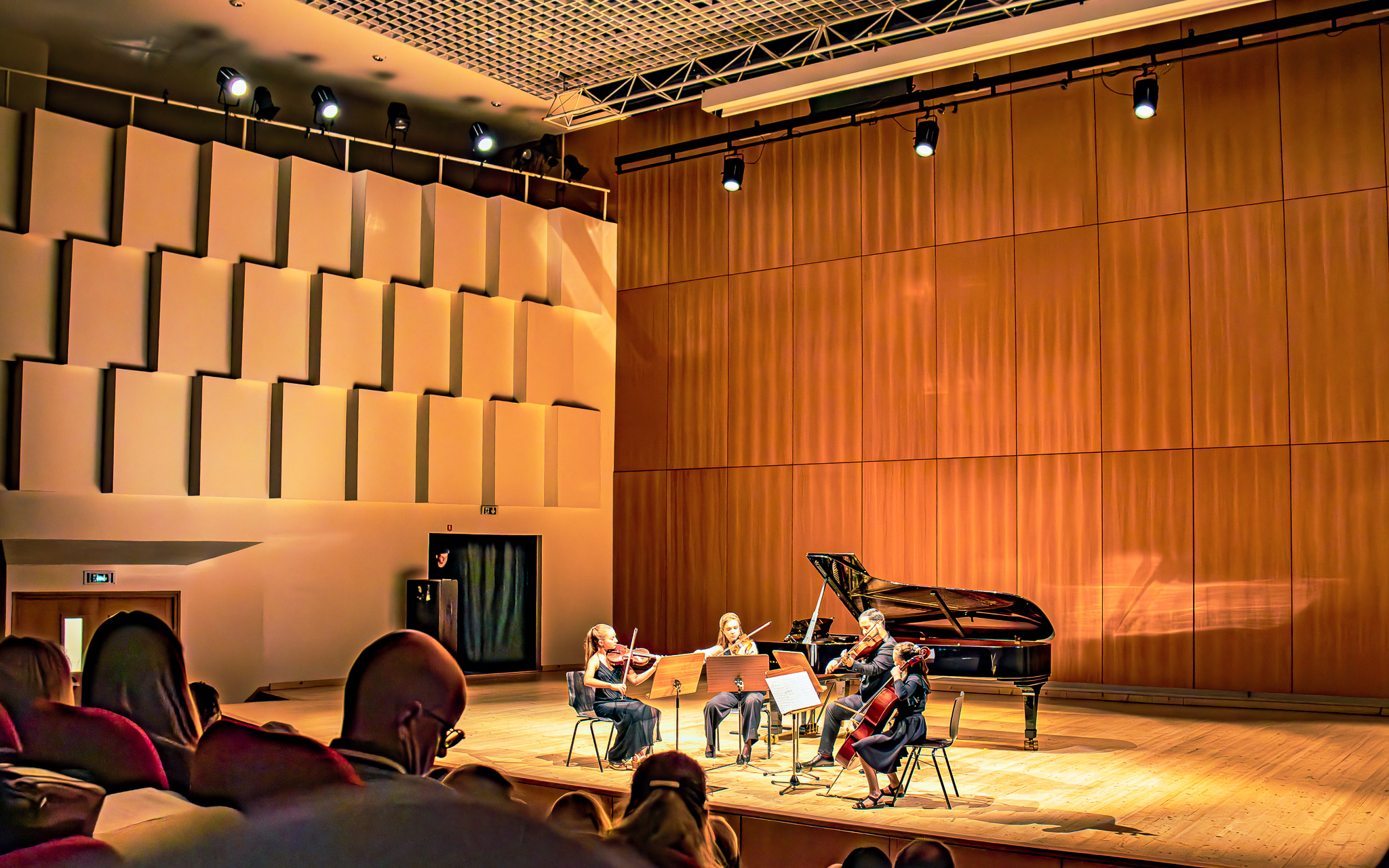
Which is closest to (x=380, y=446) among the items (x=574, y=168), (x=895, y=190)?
(x=574, y=168)

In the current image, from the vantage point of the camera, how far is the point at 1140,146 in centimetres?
1012

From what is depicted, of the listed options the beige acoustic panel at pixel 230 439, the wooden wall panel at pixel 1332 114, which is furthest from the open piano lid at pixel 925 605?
the beige acoustic panel at pixel 230 439

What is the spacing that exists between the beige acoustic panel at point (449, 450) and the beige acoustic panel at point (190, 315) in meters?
2.03

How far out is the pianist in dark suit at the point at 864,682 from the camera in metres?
6.34

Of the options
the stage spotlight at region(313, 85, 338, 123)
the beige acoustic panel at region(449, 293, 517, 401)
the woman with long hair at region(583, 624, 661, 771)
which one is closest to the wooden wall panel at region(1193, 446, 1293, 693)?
the woman with long hair at region(583, 624, 661, 771)

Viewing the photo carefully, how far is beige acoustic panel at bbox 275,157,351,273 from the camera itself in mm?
10453

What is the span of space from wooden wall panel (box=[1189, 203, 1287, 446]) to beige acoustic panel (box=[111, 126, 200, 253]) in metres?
8.79

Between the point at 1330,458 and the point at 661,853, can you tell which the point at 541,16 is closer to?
the point at 1330,458

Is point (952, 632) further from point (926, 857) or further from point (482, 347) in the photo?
point (926, 857)

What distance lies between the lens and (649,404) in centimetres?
1291

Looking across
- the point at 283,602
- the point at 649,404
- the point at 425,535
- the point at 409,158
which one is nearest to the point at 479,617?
the point at 425,535

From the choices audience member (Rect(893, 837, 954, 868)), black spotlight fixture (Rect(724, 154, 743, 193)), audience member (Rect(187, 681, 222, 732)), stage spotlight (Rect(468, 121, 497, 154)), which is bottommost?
audience member (Rect(893, 837, 954, 868))

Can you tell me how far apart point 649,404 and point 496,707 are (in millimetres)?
4548

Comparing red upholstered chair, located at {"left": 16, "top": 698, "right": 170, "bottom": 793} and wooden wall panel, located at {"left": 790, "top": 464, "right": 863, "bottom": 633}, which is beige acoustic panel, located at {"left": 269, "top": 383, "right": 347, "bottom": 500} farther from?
red upholstered chair, located at {"left": 16, "top": 698, "right": 170, "bottom": 793}
